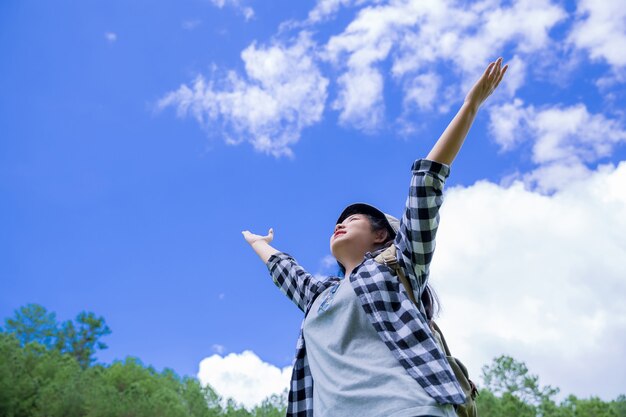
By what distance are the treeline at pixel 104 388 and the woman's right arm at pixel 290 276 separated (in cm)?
950

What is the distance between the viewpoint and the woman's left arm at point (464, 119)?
1481mm

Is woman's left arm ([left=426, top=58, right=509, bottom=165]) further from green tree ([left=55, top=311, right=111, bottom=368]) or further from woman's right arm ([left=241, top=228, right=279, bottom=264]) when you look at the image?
green tree ([left=55, top=311, right=111, bottom=368])

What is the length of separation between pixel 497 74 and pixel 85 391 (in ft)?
36.2

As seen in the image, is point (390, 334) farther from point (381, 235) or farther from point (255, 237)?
point (255, 237)

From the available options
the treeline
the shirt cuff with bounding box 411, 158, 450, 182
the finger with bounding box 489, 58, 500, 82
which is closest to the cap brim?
the shirt cuff with bounding box 411, 158, 450, 182

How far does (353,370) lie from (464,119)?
65cm

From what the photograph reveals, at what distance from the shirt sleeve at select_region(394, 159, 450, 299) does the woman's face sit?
0.28m

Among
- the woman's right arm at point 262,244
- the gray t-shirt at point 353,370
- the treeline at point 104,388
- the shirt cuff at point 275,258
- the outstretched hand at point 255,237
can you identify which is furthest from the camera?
the treeline at point 104,388

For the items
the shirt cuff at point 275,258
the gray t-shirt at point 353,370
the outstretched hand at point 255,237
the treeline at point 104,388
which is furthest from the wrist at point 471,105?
the treeline at point 104,388

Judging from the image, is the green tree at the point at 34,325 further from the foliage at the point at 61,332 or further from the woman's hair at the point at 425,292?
the woman's hair at the point at 425,292

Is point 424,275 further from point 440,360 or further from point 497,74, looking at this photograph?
point 497,74

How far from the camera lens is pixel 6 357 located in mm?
11414

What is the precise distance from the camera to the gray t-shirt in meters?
1.33

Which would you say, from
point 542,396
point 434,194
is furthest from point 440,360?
point 542,396
